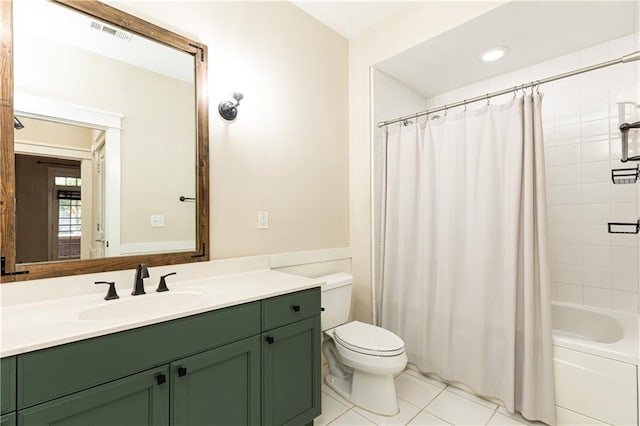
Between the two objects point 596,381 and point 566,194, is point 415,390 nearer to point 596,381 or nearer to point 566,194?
point 596,381

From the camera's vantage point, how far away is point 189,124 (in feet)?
5.49

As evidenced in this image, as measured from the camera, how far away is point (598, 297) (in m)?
2.12

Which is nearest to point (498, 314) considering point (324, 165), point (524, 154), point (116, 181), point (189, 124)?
point (524, 154)

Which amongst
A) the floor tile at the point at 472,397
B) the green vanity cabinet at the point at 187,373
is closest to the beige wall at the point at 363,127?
the floor tile at the point at 472,397

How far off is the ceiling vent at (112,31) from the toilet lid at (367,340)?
→ 2018 mm

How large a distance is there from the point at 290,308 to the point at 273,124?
1.22 metres

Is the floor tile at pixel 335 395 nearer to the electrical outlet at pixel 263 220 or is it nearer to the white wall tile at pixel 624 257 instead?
the electrical outlet at pixel 263 220

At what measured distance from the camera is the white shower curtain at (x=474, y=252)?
167 centimetres

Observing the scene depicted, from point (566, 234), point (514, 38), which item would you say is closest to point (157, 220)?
point (514, 38)

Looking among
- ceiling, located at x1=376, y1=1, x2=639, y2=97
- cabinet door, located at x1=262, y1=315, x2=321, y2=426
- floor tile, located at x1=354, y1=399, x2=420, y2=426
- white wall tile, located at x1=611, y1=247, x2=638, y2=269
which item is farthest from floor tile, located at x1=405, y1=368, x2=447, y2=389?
ceiling, located at x1=376, y1=1, x2=639, y2=97

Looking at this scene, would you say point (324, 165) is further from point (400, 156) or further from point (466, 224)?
point (466, 224)

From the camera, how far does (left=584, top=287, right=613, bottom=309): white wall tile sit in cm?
209

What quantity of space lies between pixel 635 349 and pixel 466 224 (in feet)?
3.18

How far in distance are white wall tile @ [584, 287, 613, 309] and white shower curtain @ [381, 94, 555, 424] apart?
0.86m
